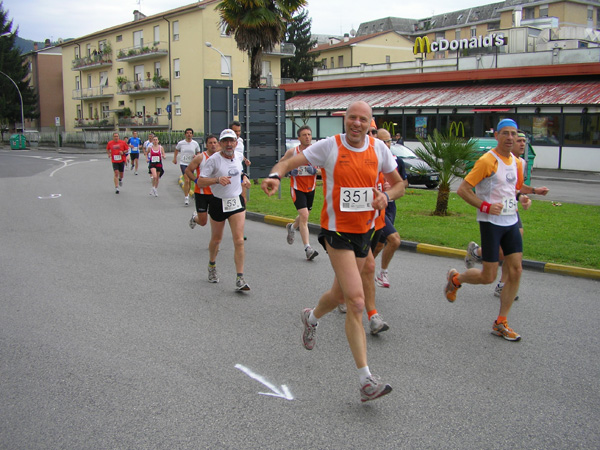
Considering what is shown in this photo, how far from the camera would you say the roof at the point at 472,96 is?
28.1 m

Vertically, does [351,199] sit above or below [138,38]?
below

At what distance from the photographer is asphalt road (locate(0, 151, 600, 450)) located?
3693mm

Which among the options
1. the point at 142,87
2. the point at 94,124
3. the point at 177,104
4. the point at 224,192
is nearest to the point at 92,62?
the point at 94,124

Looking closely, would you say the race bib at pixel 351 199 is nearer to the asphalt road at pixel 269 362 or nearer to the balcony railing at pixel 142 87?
the asphalt road at pixel 269 362

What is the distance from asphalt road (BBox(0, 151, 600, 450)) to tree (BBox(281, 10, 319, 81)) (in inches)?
2396

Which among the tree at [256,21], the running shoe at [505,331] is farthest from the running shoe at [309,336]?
the tree at [256,21]

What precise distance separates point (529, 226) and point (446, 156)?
220 centimetres

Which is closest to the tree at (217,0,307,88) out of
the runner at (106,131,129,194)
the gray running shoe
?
the runner at (106,131,129,194)

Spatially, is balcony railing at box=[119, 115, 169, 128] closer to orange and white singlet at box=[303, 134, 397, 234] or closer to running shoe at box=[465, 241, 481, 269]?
running shoe at box=[465, 241, 481, 269]

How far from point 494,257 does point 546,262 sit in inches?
130

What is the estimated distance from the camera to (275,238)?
11273 mm

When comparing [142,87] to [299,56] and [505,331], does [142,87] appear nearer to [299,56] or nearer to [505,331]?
[299,56]

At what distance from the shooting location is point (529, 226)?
11320 millimetres

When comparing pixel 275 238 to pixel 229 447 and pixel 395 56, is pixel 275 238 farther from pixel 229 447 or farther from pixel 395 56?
pixel 395 56
